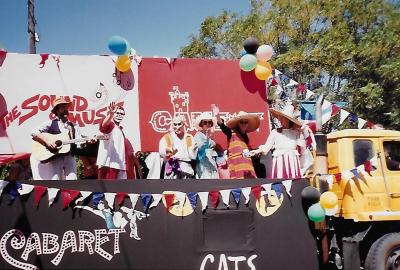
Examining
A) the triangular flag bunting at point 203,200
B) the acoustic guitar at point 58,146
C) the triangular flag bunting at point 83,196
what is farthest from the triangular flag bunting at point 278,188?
the acoustic guitar at point 58,146

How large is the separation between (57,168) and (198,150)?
77.7 inches

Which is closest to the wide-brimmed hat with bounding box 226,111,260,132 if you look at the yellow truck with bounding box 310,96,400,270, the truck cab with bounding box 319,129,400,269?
the yellow truck with bounding box 310,96,400,270

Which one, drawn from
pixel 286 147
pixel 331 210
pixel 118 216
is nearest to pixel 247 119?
pixel 286 147

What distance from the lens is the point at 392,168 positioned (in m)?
5.41

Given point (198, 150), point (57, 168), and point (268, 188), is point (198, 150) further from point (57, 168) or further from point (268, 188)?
point (57, 168)

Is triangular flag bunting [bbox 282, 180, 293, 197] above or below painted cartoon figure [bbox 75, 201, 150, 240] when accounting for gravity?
above

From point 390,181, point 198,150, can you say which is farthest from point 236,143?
point 390,181

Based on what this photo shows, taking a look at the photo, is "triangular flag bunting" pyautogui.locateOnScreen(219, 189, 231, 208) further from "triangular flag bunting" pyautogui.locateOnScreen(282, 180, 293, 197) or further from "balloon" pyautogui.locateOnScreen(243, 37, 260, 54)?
"balloon" pyautogui.locateOnScreen(243, 37, 260, 54)

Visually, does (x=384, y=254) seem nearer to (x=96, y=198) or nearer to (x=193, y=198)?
(x=193, y=198)

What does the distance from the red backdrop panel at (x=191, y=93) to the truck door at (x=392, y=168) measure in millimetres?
2089

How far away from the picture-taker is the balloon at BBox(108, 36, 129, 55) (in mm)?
6039

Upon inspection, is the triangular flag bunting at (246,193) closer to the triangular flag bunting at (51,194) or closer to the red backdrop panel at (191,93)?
the red backdrop panel at (191,93)

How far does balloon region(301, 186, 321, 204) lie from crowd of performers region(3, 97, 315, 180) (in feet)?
1.53

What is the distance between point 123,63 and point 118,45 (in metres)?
0.42
